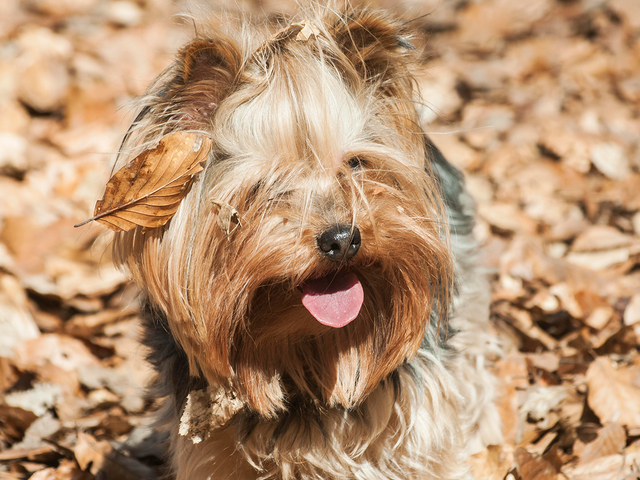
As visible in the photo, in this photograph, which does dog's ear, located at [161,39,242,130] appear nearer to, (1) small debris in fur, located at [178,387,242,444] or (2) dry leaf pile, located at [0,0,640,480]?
(2) dry leaf pile, located at [0,0,640,480]

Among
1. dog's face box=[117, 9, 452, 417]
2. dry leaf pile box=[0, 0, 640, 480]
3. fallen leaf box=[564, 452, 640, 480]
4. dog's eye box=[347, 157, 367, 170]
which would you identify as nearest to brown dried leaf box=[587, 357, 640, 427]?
dry leaf pile box=[0, 0, 640, 480]

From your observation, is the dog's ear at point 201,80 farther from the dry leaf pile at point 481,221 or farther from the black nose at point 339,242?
the black nose at point 339,242

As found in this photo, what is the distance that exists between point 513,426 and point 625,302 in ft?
3.14

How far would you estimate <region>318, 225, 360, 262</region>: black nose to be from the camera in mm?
1995

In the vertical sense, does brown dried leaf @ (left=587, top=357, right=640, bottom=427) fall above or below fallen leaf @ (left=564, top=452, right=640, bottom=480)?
below

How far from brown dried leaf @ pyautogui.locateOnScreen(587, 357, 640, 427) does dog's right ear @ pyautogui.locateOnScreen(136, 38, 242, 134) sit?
1.84m

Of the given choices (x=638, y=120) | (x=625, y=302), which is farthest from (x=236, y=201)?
(x=638, y=120)

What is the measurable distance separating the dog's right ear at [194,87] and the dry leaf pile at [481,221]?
1.53 ft

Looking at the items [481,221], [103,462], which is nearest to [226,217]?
[103,462]

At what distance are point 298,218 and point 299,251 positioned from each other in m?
0.11

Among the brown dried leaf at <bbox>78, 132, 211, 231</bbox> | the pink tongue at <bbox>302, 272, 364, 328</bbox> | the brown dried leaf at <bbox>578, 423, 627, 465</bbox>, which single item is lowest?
the brown dried leaf at <bbox>578, 423, 627, 465</bbox>

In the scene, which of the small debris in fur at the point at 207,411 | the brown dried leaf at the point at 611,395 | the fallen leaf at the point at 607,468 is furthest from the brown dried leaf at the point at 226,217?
the brown dried leaf at the point at 611,395

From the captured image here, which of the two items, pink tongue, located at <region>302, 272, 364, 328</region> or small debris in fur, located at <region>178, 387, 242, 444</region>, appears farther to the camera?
small debris in fur, located at <region>178, 387, 242, 444</region>

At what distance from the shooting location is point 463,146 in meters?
5.18
